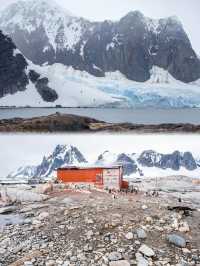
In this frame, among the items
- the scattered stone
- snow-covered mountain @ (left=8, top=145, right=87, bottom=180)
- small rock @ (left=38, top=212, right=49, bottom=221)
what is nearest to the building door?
snow-covered mountain @ (left=8, top=145, right=87, bottom=180)

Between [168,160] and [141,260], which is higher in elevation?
[168,160]

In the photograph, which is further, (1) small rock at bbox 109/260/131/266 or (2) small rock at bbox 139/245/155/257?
(2) small rock at bbox 139/245/155/257

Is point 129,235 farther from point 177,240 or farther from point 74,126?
point 74,126

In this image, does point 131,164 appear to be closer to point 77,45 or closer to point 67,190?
point 67,190

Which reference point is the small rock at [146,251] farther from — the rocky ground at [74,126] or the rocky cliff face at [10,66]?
the rocky cliff face at [10,66]

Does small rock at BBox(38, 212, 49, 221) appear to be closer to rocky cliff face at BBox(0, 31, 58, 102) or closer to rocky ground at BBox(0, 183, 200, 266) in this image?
rocky ground at BBox(0, 183, 200, 266)

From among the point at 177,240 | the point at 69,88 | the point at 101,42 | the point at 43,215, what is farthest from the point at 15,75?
the point at 177,240

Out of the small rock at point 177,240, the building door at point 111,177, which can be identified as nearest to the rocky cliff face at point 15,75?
the building door at point 111,177
